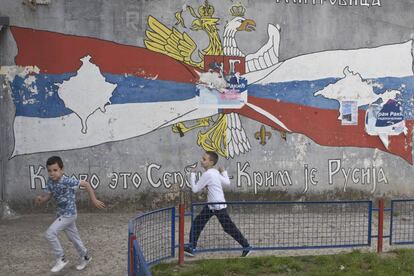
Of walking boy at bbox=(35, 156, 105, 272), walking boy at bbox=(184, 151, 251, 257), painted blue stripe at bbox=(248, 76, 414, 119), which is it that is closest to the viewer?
walking boy at bbox=(35, 156, 105, 272)

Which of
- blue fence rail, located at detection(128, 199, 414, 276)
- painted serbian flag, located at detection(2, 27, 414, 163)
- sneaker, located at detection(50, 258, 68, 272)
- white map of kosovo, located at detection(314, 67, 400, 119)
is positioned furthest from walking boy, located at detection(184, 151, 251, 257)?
white map of kosovo, located at detection(314, 67, 400, 119)

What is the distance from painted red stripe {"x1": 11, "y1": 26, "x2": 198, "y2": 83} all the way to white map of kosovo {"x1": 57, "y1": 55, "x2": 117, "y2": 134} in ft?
0.41

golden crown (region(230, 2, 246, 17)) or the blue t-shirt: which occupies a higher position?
golden crown (region(230, 2, 246, 17))

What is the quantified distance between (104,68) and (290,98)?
3.46 meters

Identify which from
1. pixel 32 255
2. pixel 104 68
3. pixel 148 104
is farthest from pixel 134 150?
pixel 32 255

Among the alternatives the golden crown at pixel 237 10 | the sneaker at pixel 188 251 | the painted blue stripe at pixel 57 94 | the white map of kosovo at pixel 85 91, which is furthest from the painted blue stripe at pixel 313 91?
the sneaker at pixel 188 251

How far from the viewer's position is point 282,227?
8086 millimetres

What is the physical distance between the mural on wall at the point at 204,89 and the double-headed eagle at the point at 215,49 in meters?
0.02

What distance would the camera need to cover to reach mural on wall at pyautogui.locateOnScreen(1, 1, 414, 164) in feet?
28.9

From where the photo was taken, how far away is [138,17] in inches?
355

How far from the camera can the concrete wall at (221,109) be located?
8.79m

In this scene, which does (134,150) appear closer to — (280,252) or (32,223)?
(32,223)

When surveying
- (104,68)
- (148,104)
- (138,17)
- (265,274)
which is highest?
(138,17)

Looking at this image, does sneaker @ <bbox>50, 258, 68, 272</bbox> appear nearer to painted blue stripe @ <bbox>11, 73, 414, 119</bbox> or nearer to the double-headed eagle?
painted blue stripe @ <bbox>11, 73, 414, 119</bbox>
